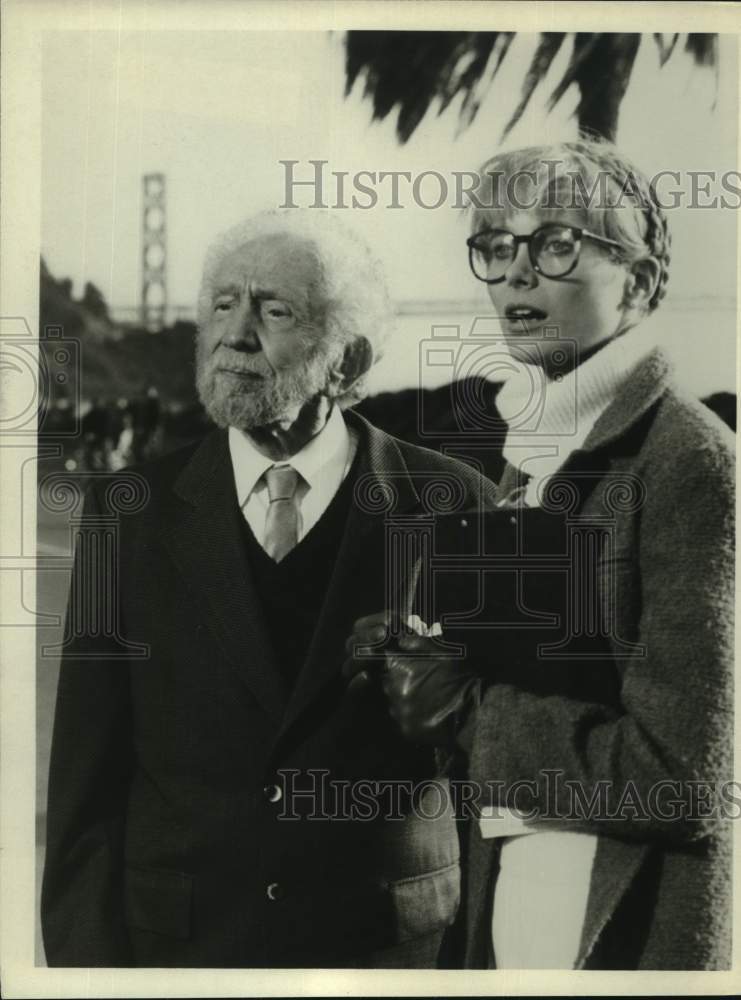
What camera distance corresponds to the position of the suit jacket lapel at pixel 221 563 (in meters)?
2.14

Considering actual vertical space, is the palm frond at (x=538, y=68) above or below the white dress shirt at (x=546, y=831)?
above

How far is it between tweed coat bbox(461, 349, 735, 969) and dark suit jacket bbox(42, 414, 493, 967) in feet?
0.62

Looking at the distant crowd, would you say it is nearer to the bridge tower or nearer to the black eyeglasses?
the bridge tower

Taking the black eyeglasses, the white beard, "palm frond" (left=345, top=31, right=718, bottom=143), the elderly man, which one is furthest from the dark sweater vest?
"palm frond" (left=345, top=31, right=718, bottom=143)

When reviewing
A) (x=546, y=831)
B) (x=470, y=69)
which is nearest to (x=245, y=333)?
(x=470, y=69)

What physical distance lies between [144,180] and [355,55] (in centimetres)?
49

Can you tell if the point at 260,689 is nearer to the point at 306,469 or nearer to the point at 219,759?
the point at 219,759

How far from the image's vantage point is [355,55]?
2.21 meters

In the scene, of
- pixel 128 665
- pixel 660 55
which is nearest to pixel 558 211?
pixel 660 55

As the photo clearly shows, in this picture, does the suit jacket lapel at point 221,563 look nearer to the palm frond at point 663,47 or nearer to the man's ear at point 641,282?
the man's ear at point 641,282

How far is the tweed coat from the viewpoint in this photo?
2113 millimetres

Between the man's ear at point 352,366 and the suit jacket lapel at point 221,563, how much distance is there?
0.83 ft

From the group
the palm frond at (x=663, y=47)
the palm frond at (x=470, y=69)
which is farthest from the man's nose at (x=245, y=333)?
the palm frond at (x=663, y=47)

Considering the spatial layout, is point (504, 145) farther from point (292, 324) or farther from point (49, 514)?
point (49, 514)
